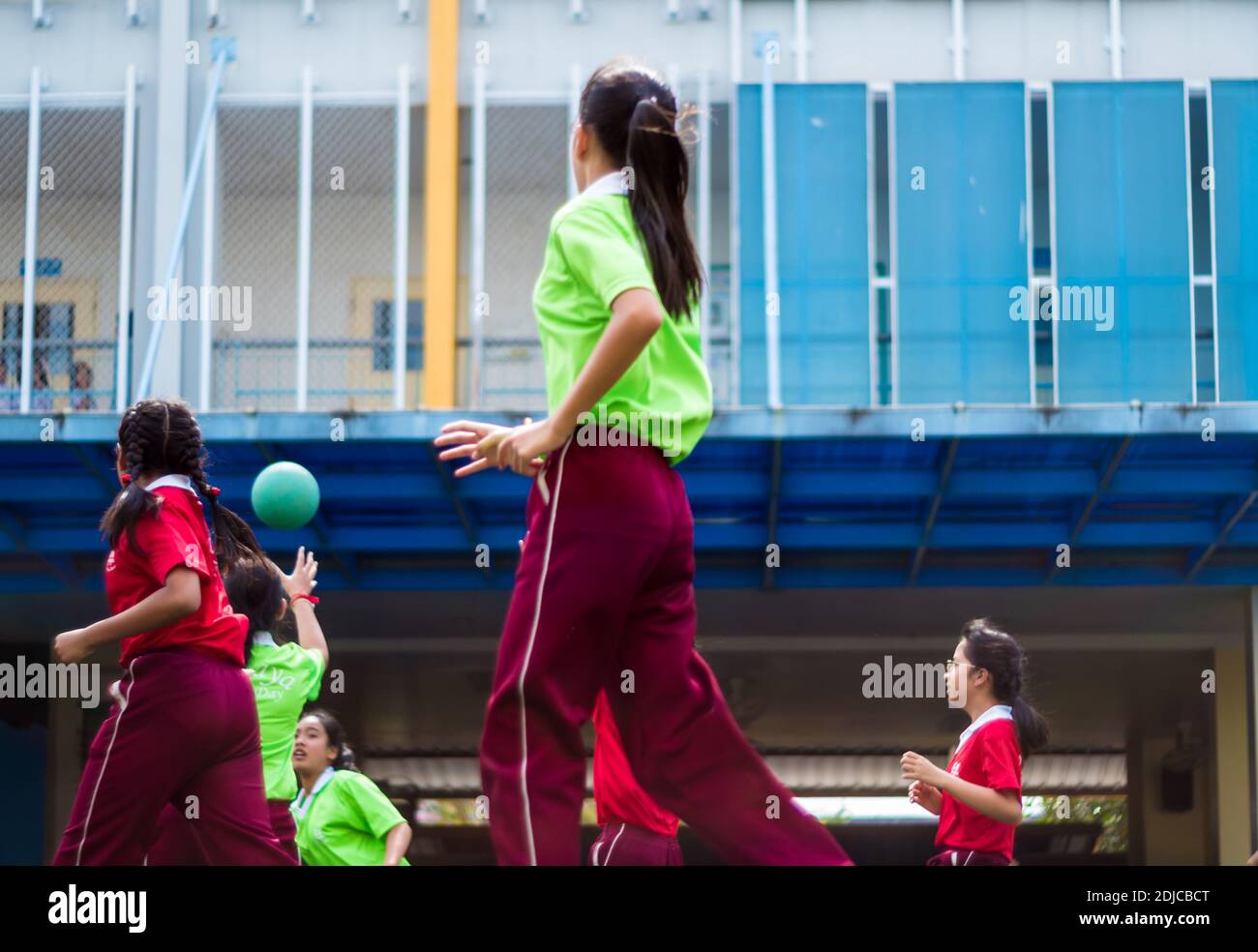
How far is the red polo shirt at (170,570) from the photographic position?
14.2ft

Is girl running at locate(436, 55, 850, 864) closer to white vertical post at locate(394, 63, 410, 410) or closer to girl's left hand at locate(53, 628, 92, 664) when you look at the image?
girl's left hand at locate(53, 628, 92, 664)

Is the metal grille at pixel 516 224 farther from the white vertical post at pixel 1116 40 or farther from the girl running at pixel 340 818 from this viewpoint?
the girl running at pixel 340 818

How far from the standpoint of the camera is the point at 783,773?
2072 centimetres

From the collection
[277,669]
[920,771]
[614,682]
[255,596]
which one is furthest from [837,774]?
[614,682]

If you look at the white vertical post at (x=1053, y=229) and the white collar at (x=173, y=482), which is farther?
the white vertical post at (x=1053, y=229)

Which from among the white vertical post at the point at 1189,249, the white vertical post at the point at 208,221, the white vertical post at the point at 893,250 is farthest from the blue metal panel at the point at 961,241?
the white vertical post at the point at 208,221

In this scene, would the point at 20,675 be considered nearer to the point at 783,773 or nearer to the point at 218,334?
the point at 218,334

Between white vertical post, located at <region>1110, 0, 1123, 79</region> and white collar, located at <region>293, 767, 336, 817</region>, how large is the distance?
11042 mm

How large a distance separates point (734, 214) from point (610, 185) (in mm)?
11701

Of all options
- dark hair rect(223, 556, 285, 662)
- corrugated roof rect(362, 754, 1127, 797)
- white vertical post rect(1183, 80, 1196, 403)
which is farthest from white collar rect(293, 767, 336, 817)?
corrugated roof rect(362, 754, 1127, 797)

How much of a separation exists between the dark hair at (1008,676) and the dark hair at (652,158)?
2233 mm

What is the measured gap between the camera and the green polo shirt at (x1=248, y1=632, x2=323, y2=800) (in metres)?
6.16

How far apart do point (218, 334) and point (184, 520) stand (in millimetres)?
11537

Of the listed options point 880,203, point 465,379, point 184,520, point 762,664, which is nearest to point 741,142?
point 880,203
